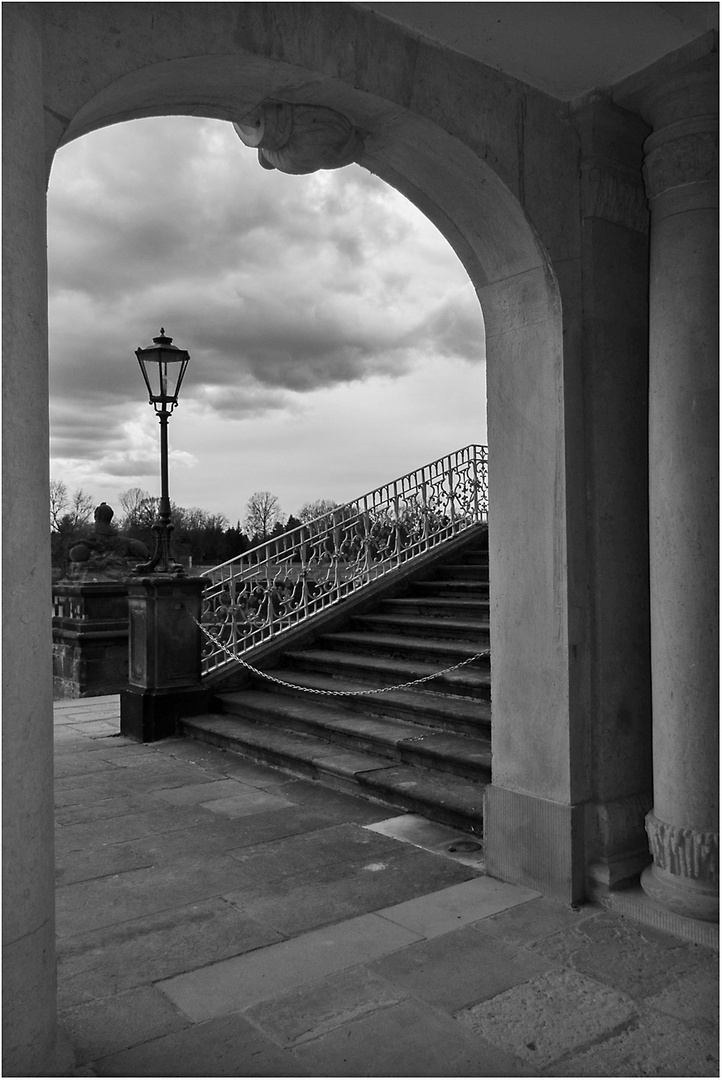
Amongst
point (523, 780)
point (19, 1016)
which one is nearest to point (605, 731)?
point (523, 780)

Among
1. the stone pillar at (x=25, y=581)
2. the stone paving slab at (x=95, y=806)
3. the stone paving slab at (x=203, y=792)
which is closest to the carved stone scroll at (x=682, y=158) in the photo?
the stone pillar at (x=25, y=581)

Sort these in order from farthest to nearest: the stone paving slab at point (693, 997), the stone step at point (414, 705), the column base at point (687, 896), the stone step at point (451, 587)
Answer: the stone step at point (451, 587) → the stone step at point (414, 705) → the column base at point (687, 896) → the stone paving slab at point (693, 997)

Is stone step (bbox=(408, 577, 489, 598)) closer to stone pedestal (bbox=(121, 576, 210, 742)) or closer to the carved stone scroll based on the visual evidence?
stone pedestal (bbox=(121, 576, 210, 742))

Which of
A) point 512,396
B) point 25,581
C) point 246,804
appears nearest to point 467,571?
point 246,804

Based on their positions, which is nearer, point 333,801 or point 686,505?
point 686,505

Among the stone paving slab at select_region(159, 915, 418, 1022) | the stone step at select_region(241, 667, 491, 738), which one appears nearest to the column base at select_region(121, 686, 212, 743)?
the stone step at select_region(241, 667, 491, 738)

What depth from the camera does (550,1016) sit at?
280 centimetres

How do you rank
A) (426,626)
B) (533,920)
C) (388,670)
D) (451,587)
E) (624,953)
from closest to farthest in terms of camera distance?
1. (624,953)
2. (533,920)
3. (388,670)
4. (426,626)
5. (451,587)

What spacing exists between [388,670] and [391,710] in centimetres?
76

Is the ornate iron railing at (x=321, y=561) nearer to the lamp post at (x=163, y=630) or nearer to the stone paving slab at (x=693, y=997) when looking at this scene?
the lamp post at (x=163, y=630)

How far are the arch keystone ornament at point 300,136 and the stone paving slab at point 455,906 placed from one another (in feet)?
10.9

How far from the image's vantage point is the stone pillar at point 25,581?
6.83 ft

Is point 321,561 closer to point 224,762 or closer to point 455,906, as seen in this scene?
point 224,762

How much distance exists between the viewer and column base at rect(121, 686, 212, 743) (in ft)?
24.6
